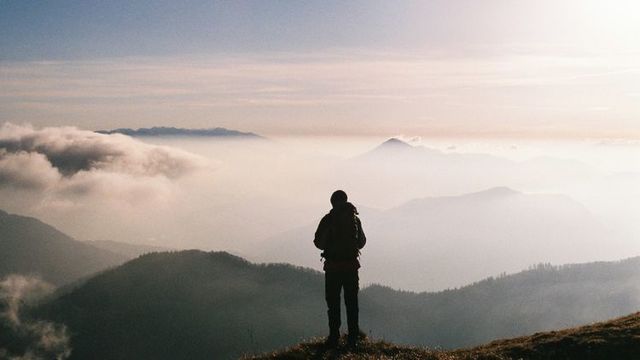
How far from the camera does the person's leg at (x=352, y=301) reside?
54.7ft

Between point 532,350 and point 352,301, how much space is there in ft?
18.2

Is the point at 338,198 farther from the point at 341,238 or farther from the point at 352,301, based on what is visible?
the point at 352,301

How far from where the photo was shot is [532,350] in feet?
53.9

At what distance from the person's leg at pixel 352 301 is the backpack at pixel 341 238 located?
598mm

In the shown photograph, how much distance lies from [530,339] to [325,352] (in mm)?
6984

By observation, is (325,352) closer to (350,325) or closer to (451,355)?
(350,325)

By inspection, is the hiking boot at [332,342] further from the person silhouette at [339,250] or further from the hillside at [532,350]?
the hillside at [532,350]

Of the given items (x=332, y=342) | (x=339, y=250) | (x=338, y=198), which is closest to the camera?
(x=338, y=198)

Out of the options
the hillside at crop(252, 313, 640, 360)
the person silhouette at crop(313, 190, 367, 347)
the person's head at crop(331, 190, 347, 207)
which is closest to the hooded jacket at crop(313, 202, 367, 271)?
the person silhouette at crop(313, 190, 367, 347)

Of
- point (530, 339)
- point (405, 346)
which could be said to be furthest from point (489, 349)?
point (405, 346)

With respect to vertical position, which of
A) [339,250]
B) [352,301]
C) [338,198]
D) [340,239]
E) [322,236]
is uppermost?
[338,198]

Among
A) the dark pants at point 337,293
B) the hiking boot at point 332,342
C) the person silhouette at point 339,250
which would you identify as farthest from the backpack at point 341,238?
the hiking boot at point 332,342

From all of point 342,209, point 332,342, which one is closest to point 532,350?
point 332,342

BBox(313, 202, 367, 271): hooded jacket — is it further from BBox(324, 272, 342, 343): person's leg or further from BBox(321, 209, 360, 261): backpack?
BBox(324, 272, 342, 343): person's leg
